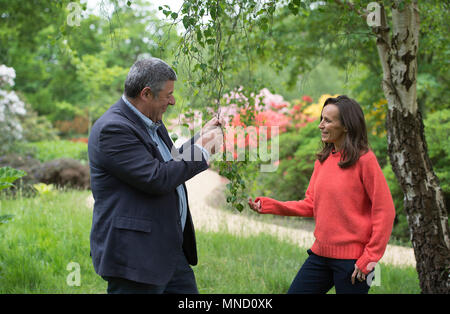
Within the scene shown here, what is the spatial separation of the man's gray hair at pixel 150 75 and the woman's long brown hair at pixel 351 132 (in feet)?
3.31

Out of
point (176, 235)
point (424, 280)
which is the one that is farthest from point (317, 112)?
point (176, 235)

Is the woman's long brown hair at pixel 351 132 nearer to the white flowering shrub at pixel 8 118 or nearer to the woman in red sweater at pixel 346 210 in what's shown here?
the woman in red sweater at pixel 346 210

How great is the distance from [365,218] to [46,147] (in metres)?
12.7

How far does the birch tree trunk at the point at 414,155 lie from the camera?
3.53m

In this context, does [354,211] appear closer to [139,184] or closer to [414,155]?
[139,184]

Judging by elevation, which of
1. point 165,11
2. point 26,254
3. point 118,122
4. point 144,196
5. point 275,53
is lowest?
point 26,254

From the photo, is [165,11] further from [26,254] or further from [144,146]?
[26,254]

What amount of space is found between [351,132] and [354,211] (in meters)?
0.44

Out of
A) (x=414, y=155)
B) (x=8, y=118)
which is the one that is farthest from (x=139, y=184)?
(x=8, y=118)

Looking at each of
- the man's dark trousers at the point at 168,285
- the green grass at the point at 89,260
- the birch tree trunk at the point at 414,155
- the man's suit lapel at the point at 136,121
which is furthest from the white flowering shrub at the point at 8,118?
the man's dark trousers at the point at 168,285

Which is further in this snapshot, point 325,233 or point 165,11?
point 325,233

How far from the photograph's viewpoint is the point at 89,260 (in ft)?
15.6

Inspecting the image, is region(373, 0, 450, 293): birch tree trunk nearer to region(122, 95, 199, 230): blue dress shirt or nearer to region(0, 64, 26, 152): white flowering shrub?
region(122, 95, 199, 230): blue dress shirt

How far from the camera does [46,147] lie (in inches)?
534
